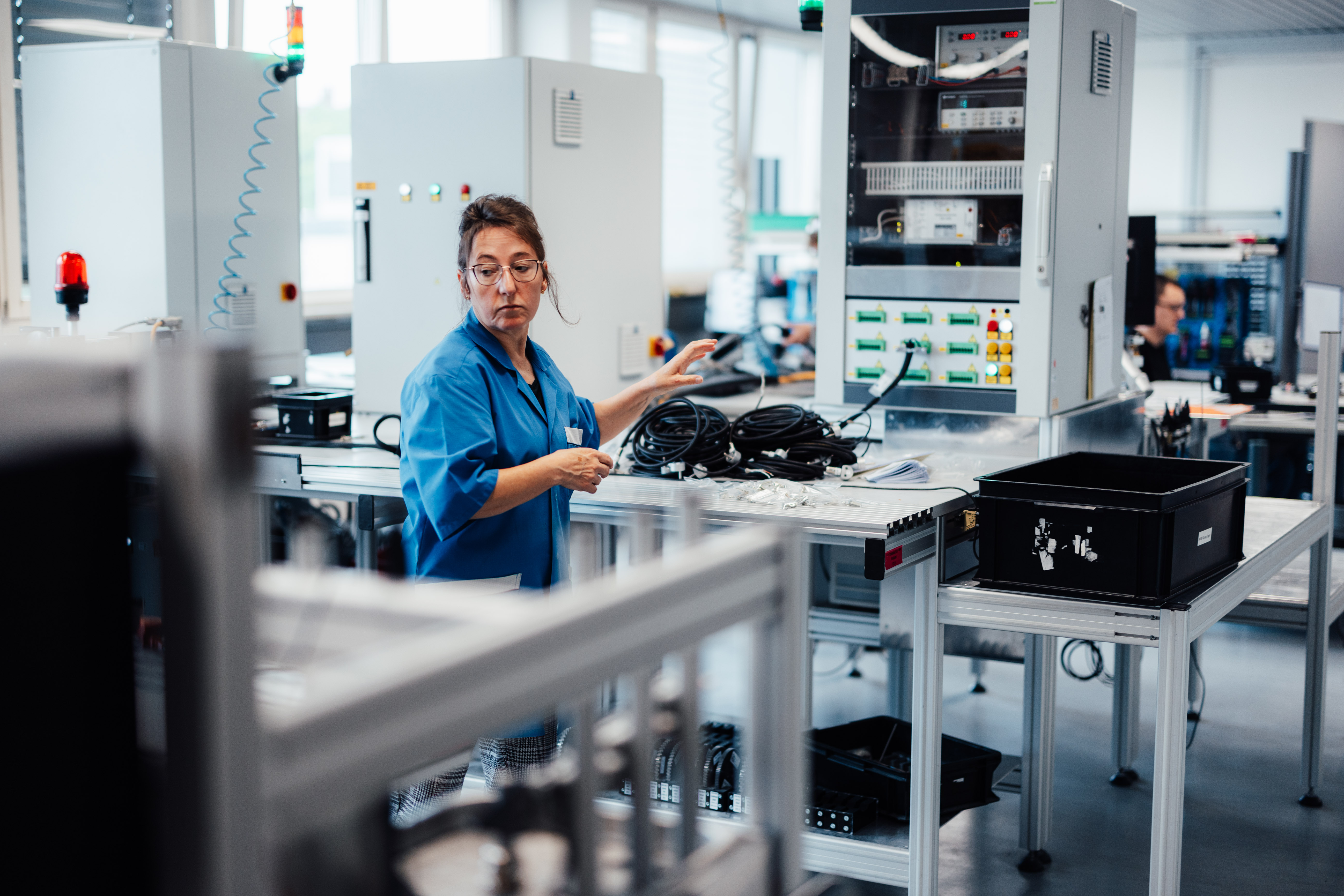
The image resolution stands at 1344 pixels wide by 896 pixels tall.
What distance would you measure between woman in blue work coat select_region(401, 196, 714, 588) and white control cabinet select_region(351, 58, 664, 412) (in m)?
1.16

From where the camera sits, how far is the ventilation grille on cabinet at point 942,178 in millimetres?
3100

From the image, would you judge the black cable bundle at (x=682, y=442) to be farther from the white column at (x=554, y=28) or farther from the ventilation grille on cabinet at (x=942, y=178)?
the white column at (x=554, y=28)

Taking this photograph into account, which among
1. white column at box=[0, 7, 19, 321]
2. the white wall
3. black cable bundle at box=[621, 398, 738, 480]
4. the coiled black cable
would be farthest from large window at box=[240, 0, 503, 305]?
the white wall

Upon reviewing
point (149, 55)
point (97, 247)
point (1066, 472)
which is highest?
point (149, 55)

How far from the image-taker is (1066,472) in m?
2.78

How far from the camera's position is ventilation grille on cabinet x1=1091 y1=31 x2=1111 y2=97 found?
10.5 feet

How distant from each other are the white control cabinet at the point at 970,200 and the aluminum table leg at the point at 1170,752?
983mm

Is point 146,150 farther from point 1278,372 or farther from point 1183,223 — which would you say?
point 1183,223

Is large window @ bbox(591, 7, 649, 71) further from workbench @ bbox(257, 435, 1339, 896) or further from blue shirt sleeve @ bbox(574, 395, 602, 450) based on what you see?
blue shirt sleeve @ bbox(574, 395, 602, 450)

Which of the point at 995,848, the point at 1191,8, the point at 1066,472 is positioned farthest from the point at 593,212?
the point at 1191,8

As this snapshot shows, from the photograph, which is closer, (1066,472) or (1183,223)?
(1066,472)

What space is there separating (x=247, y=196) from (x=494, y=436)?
2224mm

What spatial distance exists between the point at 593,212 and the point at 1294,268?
5012mm

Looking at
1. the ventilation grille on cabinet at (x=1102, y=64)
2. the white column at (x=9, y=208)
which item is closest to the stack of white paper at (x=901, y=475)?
the ventilation grille on cabinet at (x=1102, y=64)
